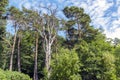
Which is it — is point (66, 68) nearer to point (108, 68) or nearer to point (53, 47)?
point (108, 68)

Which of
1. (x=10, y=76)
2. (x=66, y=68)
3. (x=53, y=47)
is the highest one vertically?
(x=53, y=47)

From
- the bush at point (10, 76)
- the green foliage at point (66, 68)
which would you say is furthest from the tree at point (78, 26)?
the green foliage at point (66, 68)

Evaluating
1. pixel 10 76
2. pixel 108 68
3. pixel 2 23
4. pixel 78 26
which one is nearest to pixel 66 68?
pixel 108 68

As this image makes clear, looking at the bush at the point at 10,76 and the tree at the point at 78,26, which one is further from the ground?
the tree at the point at 78,26

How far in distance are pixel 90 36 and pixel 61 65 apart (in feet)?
82.4

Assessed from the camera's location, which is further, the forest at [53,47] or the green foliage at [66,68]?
the forest at [53,47]

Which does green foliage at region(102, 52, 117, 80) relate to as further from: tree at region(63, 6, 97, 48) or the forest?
tree at region(63, 6, 97, 48)

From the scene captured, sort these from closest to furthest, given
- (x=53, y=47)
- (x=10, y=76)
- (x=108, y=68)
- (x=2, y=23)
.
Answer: (x=108, y=68) → (x=10, y=76) → (x=2, y=23) → (x=53, y=47)

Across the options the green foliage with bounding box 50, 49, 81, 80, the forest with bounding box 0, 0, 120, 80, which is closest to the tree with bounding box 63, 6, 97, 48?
the forest with bounding box 0, 0, 120, 80

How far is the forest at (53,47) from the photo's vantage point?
35.2 meters

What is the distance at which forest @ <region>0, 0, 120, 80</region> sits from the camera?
35.2m

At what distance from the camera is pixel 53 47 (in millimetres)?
52688

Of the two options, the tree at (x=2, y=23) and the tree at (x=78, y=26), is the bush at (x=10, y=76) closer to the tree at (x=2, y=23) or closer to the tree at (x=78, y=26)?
the tree at (x=2, y=23)

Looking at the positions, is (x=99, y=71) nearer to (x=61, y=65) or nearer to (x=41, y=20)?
(x=61, y=65)
